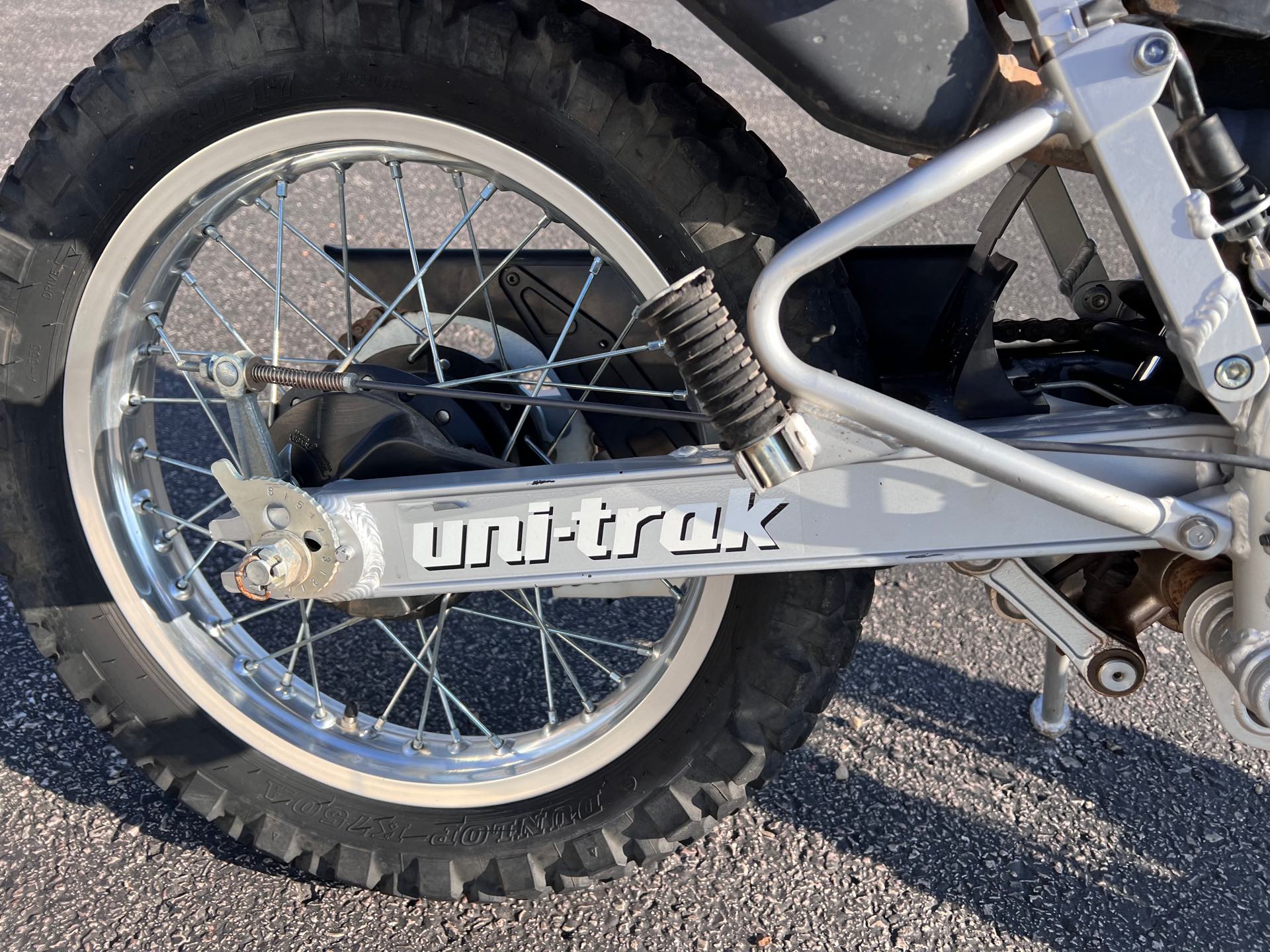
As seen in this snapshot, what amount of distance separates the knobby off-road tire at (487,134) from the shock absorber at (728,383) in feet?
0.65

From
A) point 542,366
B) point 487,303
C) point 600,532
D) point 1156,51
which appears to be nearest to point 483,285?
point 487,303

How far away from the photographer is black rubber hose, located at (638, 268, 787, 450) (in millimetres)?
1025

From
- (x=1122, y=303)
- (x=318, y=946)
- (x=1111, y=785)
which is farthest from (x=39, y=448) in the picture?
(x=1111, y=785)

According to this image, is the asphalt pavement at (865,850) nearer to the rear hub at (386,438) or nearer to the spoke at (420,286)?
the rear hub at (386,438)

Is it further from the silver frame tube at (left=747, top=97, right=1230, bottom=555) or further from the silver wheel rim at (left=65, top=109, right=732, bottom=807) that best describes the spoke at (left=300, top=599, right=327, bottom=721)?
the silver frame tube at (left=747, top=97, right=1230, bottom=555)

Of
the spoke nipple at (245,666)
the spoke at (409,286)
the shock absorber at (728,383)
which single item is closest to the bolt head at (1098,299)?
the shock absorber at (728,383)

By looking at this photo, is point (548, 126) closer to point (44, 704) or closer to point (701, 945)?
point (701, 945)

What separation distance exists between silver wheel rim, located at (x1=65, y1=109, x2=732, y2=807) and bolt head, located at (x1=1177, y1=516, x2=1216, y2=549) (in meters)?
0.51

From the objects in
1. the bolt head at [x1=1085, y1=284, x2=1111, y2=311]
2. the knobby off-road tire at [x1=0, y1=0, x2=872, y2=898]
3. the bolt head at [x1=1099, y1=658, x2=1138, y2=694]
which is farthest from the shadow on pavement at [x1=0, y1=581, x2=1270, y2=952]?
the bolt head at [x1=1085, y1=284, x2=1111, y2=311]

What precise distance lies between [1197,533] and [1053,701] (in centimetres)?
71

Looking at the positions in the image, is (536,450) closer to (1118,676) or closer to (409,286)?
(409,286)

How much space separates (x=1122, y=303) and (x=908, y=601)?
76cm

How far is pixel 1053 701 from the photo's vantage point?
180cm

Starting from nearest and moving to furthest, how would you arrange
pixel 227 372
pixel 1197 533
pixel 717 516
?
pixel 1197 533 → pixel 717 516 → pixel 227 372
